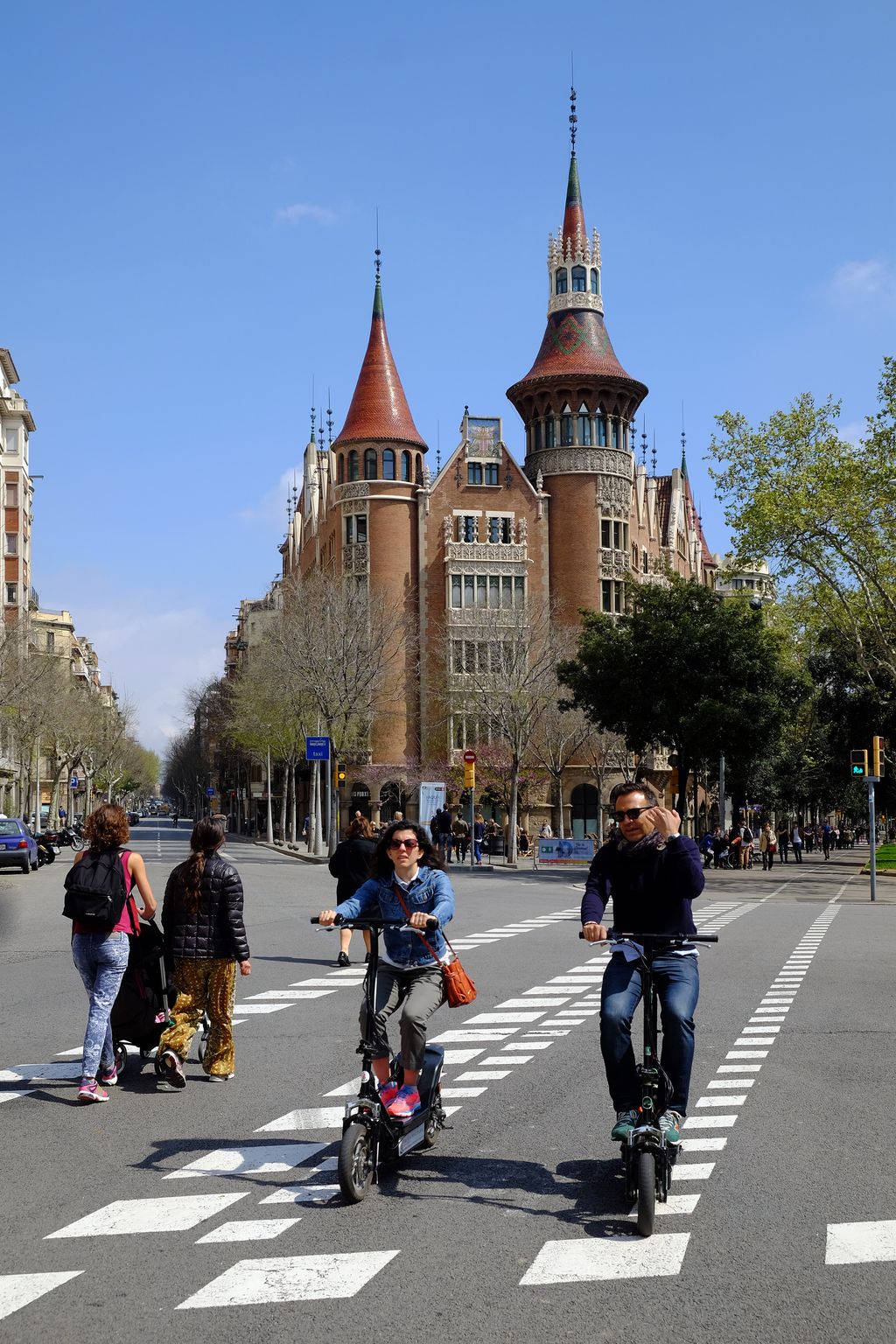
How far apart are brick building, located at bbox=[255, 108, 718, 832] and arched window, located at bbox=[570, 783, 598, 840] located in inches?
3.4

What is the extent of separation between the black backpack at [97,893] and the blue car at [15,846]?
30.9 metres

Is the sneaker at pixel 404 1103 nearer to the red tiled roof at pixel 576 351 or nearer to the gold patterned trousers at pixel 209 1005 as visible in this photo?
the gold patterned trousers at pixel 209 1005

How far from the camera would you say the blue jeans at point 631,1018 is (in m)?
6.34

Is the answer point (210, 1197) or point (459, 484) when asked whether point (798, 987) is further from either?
point (459, 484)

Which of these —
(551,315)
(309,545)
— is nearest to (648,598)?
(551,315)

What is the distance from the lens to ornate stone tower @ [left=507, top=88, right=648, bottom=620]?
73.9 metres

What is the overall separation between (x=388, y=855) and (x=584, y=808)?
66490 millimetres

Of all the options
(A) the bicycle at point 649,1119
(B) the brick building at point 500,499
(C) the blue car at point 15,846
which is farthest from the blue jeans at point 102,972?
(B) the brick building at point 500,499

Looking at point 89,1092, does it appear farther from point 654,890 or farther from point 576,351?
point 576,351

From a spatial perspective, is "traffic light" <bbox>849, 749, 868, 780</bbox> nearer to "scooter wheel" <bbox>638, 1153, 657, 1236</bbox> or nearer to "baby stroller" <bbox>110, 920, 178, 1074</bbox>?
"baby stroller" <bbox>110, 920, 178, 1074</bbox>

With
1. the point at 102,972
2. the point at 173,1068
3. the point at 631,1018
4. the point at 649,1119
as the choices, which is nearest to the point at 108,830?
the point at 102,972

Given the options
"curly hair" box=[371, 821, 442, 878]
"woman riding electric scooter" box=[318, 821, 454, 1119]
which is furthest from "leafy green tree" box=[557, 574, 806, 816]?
"woman riding electric scooter" box=[318, 821, 454, 1119]

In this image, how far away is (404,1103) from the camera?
268 inches

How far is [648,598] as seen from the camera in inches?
1759
